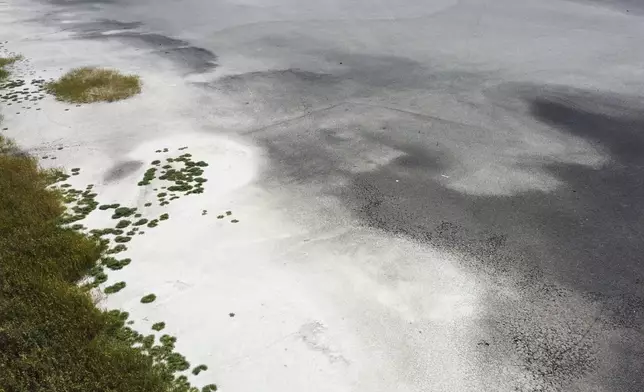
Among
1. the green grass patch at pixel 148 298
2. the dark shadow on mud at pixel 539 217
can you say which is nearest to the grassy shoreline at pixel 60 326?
the green grass patch at pixel 148 298

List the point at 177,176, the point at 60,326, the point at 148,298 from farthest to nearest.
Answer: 1. the point at 177,176
2. the point at 148,298
3. the point at 60,326

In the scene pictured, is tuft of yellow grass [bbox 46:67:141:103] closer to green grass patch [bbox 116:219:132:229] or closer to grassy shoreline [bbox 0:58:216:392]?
grassy shoreline [bbox 0:58:216:392]

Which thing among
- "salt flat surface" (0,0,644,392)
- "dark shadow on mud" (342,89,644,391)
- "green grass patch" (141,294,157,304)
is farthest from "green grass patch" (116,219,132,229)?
"dark shadow on mud" (342,89,644,391)

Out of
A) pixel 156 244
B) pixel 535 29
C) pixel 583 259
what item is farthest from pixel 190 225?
pixel 535 29

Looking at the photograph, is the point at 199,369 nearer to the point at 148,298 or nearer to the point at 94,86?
the point at 148,298

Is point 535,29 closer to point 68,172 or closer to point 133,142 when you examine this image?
point 133,142

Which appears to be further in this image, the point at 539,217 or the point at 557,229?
the point at 539,217

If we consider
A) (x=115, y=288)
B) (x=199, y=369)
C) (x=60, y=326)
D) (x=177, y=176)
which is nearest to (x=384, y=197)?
(x=177, y=176)

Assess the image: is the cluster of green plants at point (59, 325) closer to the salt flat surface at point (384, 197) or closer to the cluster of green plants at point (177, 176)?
the salt flat surface at point (384, 197)
